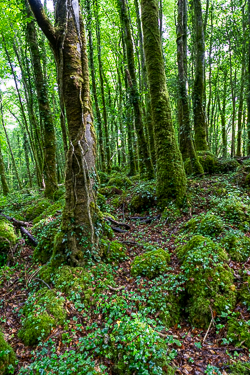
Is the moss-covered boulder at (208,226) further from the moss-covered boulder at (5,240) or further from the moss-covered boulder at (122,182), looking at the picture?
the moss-covered boulder at (122,182)

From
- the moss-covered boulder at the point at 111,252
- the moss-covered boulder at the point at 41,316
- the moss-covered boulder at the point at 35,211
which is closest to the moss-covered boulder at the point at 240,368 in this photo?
the moss-covered boulder at the point at 41,316

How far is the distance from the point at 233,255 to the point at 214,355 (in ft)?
5.76

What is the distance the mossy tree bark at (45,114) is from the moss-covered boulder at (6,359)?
24.4 ft

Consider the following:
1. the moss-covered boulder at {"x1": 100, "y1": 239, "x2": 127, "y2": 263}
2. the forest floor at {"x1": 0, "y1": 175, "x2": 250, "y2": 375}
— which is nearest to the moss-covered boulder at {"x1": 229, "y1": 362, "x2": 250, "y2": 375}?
the forest floor at {"x1": 0, "y1": 175, "x2": 250, "y2": 375}

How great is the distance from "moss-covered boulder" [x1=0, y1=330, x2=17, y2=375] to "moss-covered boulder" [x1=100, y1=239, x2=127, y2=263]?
2.18 metres

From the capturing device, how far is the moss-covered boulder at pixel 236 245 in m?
3.87

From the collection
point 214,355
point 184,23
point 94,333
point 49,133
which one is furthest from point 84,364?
point 184,23

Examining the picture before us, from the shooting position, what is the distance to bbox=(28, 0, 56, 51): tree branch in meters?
3.92

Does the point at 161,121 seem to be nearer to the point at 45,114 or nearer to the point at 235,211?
the point at 235,211

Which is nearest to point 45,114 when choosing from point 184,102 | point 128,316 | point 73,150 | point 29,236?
point 29,236

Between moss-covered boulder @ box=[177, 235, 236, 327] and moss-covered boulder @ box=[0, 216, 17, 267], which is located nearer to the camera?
moss-covered boulder @ box=[177, 235, 236, 327]

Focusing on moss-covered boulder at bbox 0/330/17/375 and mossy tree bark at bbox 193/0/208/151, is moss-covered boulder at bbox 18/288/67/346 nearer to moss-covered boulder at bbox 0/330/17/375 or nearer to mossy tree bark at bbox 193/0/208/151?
moss-covered boulder at bbox 0/330/17/375

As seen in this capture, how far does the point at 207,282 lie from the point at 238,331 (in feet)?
2.38

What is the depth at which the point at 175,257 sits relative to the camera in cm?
441
